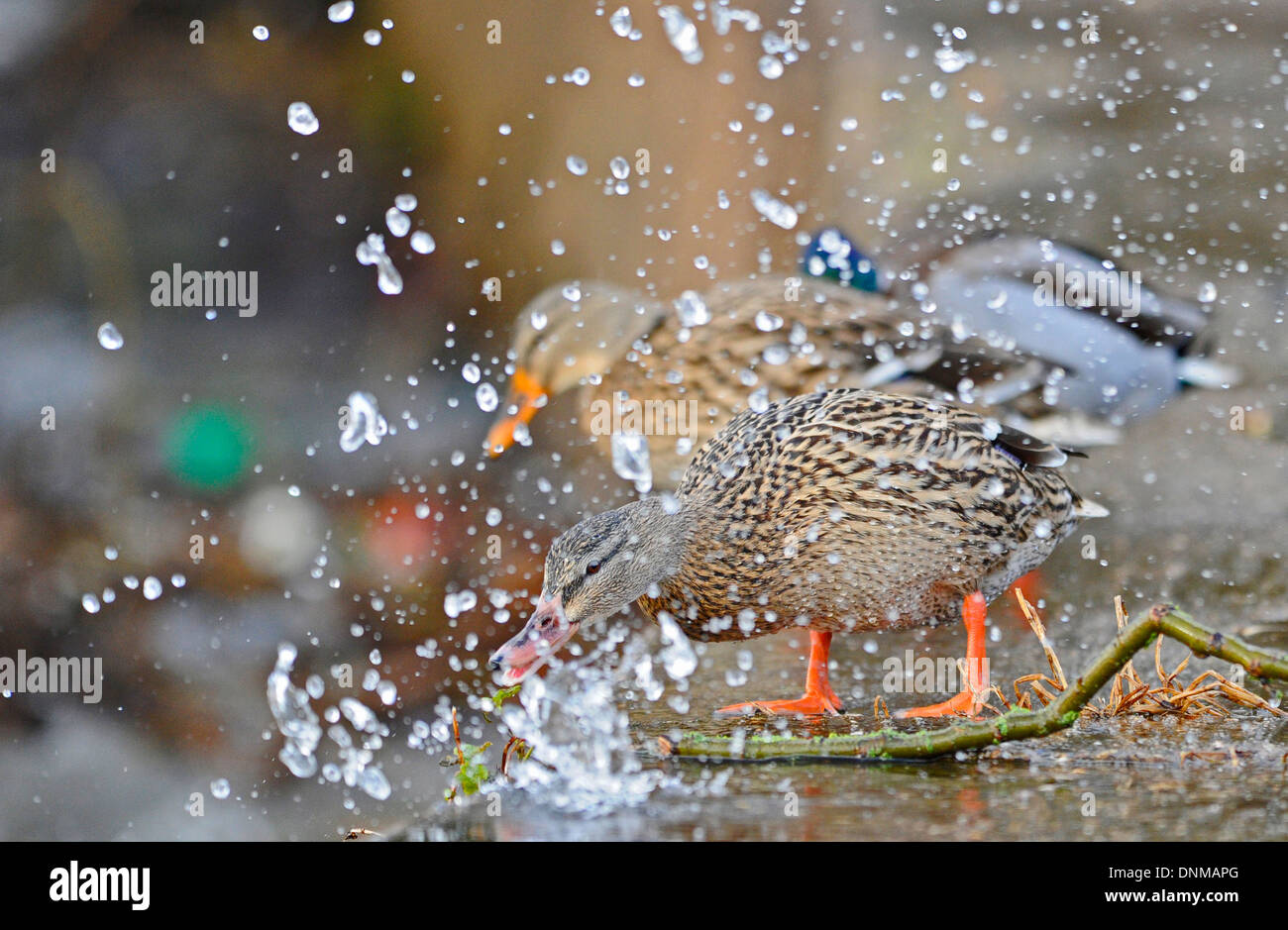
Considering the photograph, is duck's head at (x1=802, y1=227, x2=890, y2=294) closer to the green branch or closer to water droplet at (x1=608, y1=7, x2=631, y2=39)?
water droplet at (x1=608, y1=7, x2=631, y2=39)

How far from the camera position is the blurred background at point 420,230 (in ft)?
16.6

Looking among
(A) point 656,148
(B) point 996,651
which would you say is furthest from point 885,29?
(B) point 996,651

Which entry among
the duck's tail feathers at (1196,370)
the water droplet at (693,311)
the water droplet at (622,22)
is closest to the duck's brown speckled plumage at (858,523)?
the water droplet at (693,311)

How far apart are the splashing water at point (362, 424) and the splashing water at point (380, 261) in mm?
566

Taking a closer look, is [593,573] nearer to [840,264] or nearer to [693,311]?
[693,311]

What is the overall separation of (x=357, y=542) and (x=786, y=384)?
2287mm

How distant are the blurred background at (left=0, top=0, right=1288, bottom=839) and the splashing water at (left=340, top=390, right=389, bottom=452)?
70 mm

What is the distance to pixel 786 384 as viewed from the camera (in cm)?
395

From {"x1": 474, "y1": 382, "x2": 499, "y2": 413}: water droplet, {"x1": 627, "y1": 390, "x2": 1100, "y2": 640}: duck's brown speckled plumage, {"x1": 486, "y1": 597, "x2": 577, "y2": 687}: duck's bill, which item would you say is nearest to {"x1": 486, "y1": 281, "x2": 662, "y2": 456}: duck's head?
{"x1": 474, "y1": 382, "x2": 499, "y2": 413}: water droplet

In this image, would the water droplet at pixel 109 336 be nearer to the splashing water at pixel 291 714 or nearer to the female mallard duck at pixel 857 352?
the splashing water at pixel 291 714

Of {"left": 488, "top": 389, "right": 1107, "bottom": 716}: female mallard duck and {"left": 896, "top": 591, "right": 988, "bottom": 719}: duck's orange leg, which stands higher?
{"left": 488, "top": 389, "right": 1107, "bottom": 716}: female mallard duck

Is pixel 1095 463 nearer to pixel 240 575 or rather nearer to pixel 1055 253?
pixel 1055 253

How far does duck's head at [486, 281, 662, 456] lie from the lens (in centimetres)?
449

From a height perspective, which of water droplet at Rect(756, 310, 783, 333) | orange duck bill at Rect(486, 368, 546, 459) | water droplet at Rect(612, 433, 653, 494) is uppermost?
water droplet at Rect(756, 310, 783, 333)
